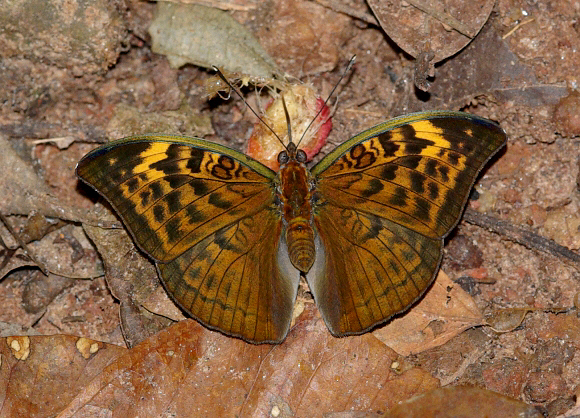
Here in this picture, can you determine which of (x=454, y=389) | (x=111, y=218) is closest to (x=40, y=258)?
(x=111, y=218)

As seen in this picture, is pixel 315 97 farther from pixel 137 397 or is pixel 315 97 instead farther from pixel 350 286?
pixel 137 397

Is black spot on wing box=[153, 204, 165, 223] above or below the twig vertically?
below

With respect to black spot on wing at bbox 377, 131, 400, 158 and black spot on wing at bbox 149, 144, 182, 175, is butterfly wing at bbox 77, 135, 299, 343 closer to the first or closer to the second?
black spot on wing at bbox 149, 144, 182, 175

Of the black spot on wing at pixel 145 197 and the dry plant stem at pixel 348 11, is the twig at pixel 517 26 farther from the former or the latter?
the black spot on wing at pixel 145 197

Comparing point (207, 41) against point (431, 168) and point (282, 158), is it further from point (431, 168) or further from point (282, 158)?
point (431, 168)

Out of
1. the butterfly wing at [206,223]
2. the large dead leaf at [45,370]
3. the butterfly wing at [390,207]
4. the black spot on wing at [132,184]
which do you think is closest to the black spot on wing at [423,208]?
the butterfly wing at [390,207]

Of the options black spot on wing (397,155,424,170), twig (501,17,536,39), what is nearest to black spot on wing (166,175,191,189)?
black spot on wing (397,155,424,170)

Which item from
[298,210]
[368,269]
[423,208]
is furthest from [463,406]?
[298,210]
